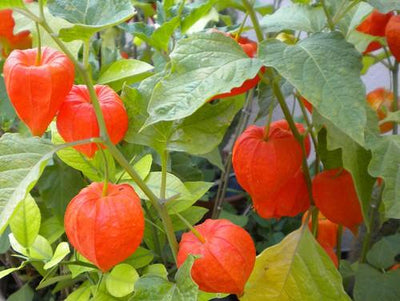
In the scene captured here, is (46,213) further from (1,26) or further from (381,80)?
(381,80)

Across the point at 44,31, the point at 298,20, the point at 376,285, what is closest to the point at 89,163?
the point at 44,31

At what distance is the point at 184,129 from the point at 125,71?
0.65ft

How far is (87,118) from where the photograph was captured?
46cm

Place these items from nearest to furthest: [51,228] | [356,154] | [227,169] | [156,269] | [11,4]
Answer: [11,4] → [356,154] → [156,269] → [51,228] → [227,169]

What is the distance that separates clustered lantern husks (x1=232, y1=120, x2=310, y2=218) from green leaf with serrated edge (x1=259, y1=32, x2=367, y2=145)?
0.37ft

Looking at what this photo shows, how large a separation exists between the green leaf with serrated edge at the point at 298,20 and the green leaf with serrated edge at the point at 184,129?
0.48 feet

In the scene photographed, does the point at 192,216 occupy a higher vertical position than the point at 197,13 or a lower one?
lower

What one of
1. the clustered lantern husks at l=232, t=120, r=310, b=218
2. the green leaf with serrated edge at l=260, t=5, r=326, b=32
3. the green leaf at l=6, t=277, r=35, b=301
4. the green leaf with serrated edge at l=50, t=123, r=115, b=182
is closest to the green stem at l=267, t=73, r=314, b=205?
the clustered lantern husks at l=232, t=120, r=310, b=218

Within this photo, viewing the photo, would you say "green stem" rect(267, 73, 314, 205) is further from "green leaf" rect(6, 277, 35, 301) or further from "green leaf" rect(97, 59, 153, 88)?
"green leaf" rect(6, 277, 35, 301)

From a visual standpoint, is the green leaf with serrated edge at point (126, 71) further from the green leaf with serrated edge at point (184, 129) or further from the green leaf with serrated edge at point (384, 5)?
the green leaf with serrated edge at point (384, 5)

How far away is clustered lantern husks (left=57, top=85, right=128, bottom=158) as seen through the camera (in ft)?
1.52

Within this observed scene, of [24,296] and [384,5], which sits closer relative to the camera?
[384,5]

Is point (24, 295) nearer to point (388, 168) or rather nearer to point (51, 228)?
point (51, 228)

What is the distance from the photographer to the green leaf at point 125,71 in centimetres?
68
